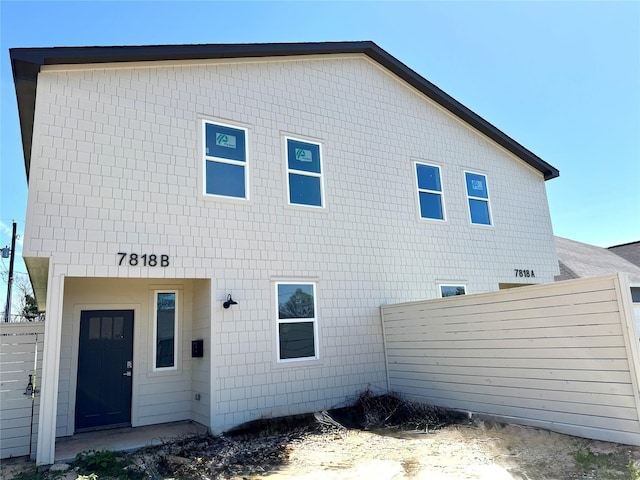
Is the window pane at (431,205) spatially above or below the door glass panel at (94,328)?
above

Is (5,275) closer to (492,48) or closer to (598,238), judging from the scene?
(492,48)

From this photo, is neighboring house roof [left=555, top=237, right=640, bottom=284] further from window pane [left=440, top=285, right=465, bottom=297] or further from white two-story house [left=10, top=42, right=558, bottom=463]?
white two-story house [left=10, top=42, right=558, bottom=463]

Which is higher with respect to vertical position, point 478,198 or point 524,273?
point 478,198

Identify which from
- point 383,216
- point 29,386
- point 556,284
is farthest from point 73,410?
point 556,284

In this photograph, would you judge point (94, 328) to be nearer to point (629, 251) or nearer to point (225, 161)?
point (225, 161)

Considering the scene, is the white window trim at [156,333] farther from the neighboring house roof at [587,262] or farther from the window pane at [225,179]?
the neighboring house roof at [587,262]

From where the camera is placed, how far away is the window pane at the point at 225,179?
817 centimetres

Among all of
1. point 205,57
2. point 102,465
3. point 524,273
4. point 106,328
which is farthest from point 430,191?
point 102,465

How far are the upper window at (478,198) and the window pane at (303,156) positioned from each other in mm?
5126

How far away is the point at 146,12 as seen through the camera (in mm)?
9688

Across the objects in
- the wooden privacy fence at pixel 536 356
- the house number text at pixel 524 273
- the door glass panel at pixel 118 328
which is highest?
the house number text at pixel 524 273

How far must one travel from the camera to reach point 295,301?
8578 mm

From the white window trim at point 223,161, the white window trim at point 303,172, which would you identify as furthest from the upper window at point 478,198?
the white window trim at point 223,161

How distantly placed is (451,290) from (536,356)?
181 inches
